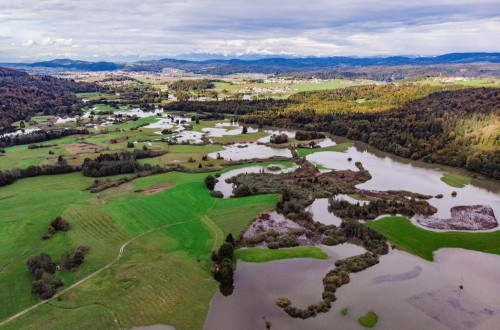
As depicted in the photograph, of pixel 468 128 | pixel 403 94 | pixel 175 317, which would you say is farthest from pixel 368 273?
pixel 403 94

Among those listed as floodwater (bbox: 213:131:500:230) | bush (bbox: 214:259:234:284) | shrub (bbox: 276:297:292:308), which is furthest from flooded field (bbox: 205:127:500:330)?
floodwater (bbox: 213:131:500:230)

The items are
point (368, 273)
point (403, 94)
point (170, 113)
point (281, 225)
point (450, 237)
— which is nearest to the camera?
point (368, 273)

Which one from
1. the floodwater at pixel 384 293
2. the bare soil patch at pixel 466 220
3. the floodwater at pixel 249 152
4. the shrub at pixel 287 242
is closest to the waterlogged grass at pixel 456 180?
the bare soil patch at pixel 466 220

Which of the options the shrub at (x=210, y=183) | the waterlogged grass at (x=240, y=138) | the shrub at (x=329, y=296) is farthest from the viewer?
the waterlogged grass at (x=240, y=138)

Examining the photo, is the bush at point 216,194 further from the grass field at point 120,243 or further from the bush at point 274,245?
the bush at point 274,245

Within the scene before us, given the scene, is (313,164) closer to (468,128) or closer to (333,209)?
(333,209)

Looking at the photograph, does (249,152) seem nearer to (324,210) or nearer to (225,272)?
(324,210)
